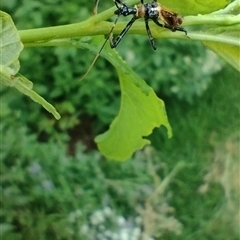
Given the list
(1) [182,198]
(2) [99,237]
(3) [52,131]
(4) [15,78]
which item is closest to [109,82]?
(3) [52,131]

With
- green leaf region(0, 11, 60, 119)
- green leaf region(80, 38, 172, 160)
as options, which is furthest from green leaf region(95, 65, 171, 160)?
green leaf region(0, 11, 60, 119)

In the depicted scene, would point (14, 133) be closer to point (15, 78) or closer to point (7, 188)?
point (7, 188)

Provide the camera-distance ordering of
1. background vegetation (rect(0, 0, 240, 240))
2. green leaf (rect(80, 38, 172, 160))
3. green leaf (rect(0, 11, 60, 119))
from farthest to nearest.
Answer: background vegetation (rect(0, 0, 240, 240)) < green leaf (rect(80, 38, 172, 160)) < green leaf (rect(0, 11, 60, 119))

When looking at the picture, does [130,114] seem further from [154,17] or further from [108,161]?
[108,161]

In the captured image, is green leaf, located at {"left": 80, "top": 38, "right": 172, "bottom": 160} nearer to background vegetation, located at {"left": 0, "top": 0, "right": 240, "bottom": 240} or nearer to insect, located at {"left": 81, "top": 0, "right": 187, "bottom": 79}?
insect, located at {"left": 81, "top": 0, "right": 187, "bottom": 79}

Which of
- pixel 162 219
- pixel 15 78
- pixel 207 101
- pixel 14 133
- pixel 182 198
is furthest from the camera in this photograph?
pixel 207 101
